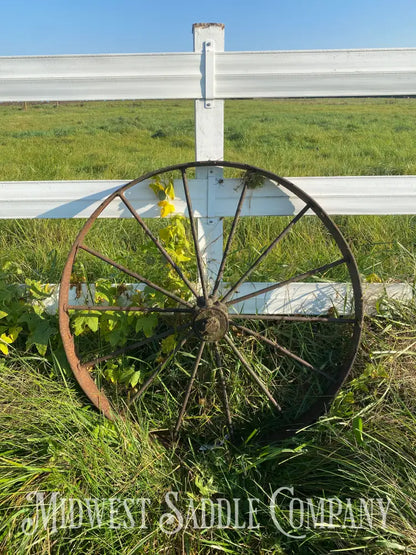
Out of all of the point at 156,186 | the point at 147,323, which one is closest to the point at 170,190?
the point at 156,186

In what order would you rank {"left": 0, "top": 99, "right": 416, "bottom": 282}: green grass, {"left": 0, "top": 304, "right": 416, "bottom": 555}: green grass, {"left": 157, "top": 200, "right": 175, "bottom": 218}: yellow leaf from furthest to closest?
{"left": 0, "top": 99, "right": 416, "bottom": 282}: green grass, {"left": 157, "top": 200, "right": 175, "bottom": 218}: yellow leaf, {"left": 0, "top": 304, "right": 416, "bottom": 555}: green grass

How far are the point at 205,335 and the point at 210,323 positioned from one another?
0.22 ft

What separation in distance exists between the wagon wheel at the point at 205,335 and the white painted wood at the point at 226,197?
1 centimetres

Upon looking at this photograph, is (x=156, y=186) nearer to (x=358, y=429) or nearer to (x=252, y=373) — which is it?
(x=252, y=373)

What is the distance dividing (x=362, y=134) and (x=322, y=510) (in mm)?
11300

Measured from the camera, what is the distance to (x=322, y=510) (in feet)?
5.33

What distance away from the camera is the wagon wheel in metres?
2.06

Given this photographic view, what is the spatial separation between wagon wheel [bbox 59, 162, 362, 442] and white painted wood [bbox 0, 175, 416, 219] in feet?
0.04

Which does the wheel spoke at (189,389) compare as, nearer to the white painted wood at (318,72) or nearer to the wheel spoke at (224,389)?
the wheel spoke at (224,389)

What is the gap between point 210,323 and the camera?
1.96 meters

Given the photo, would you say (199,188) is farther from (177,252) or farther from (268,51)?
(268,51)

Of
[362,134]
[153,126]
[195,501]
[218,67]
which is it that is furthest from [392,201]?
[153,126]

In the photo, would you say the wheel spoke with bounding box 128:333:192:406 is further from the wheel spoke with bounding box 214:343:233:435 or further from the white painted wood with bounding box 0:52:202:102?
the white painted wood with bounding box 0:52:202:102

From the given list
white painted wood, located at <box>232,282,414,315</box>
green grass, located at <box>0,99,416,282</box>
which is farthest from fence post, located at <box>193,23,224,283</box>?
green grass, located at <box>0,99,416,282</box>
